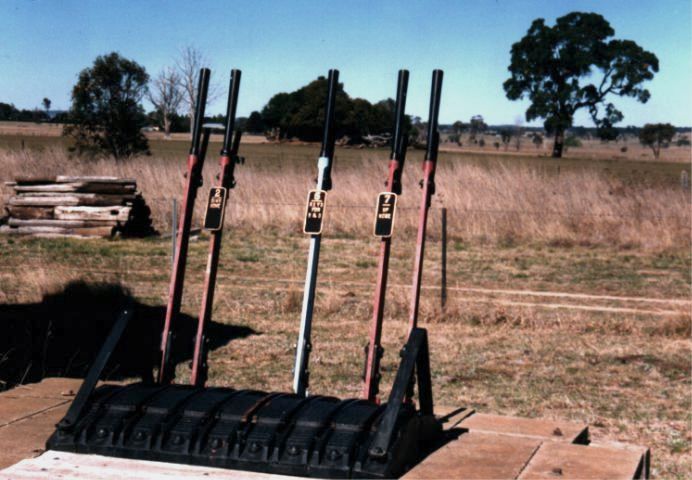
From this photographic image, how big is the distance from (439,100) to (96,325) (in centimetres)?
543

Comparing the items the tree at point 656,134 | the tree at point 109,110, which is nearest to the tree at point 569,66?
the tree at point 656,134

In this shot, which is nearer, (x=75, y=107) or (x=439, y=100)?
(x=439, y=100)

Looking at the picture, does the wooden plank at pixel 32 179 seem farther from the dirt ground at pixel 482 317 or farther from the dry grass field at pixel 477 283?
the dirt ground at pixel 482 317

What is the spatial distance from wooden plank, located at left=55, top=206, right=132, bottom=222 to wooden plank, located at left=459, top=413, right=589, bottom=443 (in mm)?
13377

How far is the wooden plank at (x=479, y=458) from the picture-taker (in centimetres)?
281

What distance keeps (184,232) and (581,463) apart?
77.5 inches

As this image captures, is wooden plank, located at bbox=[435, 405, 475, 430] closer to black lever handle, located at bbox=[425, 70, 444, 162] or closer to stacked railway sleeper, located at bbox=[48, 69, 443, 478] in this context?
stacked railway sleeper, located at bbox=[48, 69, 443, 478]

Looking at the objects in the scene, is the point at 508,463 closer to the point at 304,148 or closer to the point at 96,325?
the point at 96,325

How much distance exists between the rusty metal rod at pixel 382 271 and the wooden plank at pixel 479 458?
0.61 meters

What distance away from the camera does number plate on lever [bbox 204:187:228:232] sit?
4.14m

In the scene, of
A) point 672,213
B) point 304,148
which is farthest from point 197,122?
point 304,148

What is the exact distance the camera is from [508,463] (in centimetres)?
296

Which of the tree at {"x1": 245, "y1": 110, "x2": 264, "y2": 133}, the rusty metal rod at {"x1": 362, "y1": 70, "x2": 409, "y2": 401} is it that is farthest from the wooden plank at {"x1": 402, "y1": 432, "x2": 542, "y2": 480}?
the tree at {"x1": 245, "y1": 110, "x2": 264, "y2": 133}

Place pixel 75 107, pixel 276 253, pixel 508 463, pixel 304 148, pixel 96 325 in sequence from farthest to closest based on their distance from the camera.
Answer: pixel 304 148 < pixel 75 107 < pixel 276 253 < pixel 96 325 < pixel 508 463
